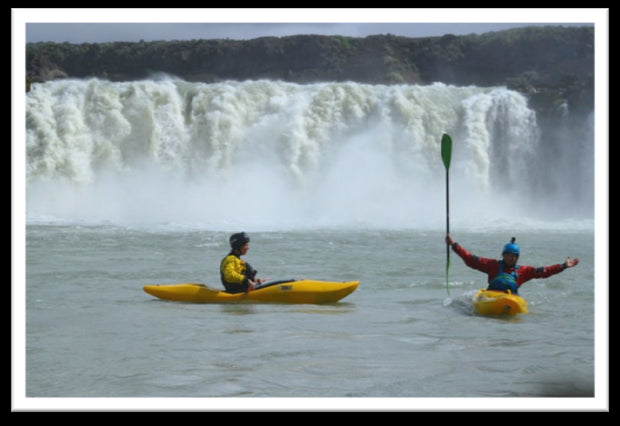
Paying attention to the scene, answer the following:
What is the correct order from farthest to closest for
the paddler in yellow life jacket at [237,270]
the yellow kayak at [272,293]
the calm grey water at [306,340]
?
the yellow kayak at [272,293]
the paddler in yellow life jacket at [237,270]
the calm grey water at [306,340]

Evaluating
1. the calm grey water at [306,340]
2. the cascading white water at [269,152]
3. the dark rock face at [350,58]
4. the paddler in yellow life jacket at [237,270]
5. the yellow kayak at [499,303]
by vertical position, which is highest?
the dark rock face at [350,58]

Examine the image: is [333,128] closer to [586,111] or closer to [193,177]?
[193,177]

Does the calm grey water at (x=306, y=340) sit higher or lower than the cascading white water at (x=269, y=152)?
lower

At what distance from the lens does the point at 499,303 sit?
751 centimetres

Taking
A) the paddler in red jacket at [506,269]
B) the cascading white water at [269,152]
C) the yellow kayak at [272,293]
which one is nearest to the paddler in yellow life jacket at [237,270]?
the yellow kayak at [272,293]

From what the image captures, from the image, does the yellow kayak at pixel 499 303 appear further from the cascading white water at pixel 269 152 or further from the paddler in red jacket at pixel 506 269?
the cascading white water at pixel 269 152

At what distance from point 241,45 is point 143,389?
34.1 metres

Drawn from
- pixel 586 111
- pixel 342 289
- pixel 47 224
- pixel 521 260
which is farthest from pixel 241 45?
pixel 342 289

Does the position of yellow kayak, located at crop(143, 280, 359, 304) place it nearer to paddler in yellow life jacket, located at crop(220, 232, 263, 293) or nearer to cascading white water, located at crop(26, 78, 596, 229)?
paddler in yellow life jacket, located at crop(220, 232, 263, 293)

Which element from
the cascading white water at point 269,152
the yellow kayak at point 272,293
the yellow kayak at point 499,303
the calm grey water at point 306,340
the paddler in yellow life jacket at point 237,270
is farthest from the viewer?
the cascading white water at point 269,152

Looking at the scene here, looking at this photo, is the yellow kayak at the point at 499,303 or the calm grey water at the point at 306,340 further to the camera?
the yellow kayak at the point at 499,303

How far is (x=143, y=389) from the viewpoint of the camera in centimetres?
539

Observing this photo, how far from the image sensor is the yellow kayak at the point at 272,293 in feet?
27.0

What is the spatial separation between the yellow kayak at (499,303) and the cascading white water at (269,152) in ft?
43.5
